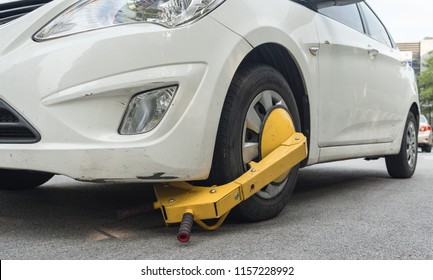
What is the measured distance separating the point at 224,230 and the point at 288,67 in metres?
1.07

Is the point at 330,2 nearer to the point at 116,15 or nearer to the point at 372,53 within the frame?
the point at 372,53

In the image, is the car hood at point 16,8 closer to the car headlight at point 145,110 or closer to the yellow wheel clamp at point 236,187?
the car headlight at point 145,110

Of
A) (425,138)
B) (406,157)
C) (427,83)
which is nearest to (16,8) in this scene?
(406,157)

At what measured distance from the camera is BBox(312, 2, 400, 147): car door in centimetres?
306

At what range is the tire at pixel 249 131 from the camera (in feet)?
7.30

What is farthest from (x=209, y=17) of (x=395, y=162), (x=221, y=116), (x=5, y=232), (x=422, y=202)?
(x=395, y=162)

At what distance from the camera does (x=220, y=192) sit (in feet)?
7.08

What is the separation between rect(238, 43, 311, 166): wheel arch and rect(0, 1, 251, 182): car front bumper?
581mm

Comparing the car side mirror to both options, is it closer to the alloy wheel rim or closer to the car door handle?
the alloy wheel rim

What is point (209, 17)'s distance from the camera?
6.95 feet

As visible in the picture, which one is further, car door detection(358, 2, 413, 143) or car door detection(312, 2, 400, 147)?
car door detection(358, 2, 413, 143)

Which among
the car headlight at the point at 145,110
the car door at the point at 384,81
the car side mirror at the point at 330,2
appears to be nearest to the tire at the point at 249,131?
the car headlight at the point at 145,110

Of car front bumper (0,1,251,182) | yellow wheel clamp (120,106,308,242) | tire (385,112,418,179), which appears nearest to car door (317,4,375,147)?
yellow wheel clamp (120,106,308,242)

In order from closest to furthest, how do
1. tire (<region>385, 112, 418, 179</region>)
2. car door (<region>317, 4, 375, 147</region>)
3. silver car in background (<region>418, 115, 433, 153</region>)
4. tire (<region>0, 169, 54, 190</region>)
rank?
car door (<region>317, 4, 375, 147</region>) → tire (<region>0, 169, 54, 190</region>) → tire (<region>385, 112, 418, 179</region>) → silver car in background (<region>418, 115, 433, 153</region>)
